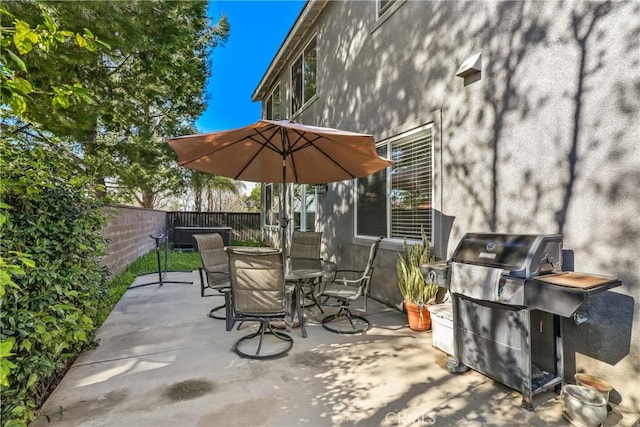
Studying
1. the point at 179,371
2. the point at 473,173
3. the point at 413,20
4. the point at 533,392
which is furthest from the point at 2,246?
the point at 413,20

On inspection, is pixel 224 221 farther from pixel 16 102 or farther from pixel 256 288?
pixel 16 102

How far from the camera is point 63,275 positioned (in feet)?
8.72

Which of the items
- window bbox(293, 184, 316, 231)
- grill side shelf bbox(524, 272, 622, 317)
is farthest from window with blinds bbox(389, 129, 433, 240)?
window bbox(293, 184, 316, 231)

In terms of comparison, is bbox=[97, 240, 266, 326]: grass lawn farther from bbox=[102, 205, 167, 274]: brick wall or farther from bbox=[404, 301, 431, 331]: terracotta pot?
bbox=[404, 301, 431, 331]: terracotta pot

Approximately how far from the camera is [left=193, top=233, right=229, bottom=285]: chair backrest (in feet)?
15.0

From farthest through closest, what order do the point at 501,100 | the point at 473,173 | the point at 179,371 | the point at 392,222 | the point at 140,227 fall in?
the point at 140,227, the point at 392,222, the point at 473,173, the point at 501,100, the point at 179,371

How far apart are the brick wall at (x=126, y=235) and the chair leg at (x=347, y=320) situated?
137 inches

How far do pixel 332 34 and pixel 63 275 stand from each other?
6.93 m

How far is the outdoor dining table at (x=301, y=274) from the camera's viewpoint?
12.1 ft

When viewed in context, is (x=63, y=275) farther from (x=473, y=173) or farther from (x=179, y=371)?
(x=473, y=173)

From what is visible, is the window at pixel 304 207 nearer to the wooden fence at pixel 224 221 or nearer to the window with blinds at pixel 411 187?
the window with blinds at pixel 411 187

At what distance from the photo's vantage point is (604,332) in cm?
257

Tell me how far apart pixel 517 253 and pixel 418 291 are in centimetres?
173

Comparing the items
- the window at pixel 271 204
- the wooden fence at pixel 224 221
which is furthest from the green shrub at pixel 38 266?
the wooden fence at pixel 224 221
